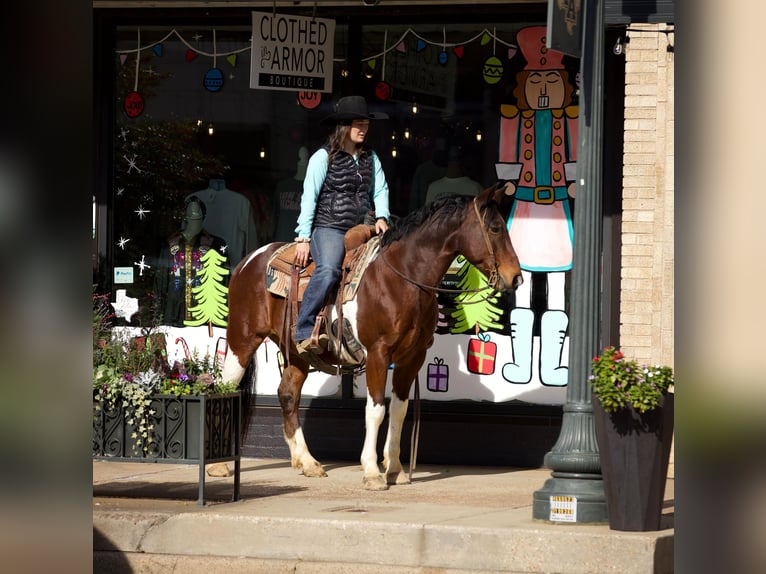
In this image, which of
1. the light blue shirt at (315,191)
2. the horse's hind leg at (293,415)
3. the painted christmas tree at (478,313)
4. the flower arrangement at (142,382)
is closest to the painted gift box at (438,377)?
the painted christmas tree at (478,313)

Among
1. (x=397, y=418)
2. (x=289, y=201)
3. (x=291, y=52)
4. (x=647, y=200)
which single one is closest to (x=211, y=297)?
(x=289, y=201)

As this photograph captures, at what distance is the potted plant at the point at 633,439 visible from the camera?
6.70 metres

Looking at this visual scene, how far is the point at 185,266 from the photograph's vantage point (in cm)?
1157

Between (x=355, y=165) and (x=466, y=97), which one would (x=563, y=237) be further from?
(x=355, y=165)

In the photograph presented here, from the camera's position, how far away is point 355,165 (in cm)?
933

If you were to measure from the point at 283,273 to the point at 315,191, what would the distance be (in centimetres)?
80

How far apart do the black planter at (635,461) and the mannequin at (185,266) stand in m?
5.66

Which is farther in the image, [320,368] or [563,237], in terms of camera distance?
[563,237]

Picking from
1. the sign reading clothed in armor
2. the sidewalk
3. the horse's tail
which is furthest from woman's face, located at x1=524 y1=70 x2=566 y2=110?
the sidewalk

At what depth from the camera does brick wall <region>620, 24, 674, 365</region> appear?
9.98m
